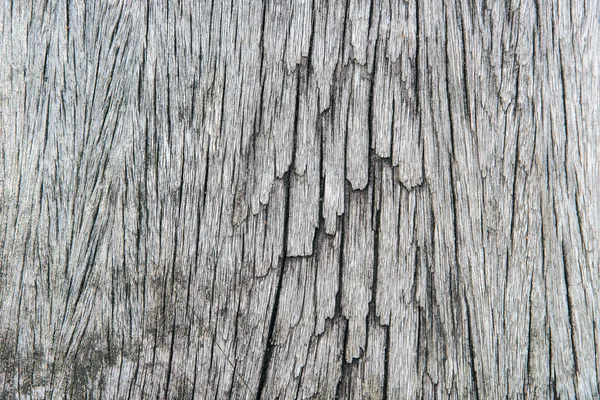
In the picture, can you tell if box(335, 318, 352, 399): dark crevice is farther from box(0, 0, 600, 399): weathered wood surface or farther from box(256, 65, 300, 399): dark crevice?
box(256, 65, 300, 399): dark crevice

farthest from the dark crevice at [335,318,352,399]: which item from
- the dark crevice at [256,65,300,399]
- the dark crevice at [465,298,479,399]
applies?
the dark crevice at [465,298,479,399]

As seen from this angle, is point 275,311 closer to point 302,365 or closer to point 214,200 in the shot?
point 302,365

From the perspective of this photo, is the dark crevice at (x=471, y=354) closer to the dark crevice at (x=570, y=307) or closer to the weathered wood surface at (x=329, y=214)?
the weathered wood surface at (x=329, y=214)

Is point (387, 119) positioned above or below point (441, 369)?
above

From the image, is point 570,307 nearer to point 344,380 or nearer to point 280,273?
point 344,380

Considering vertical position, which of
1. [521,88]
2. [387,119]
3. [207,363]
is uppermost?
[521,88]

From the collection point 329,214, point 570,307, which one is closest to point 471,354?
point 570,307

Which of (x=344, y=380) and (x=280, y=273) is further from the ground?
(x=280, y=273)

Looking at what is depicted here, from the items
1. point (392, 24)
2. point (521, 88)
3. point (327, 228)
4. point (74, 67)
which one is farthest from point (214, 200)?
point (521, 88)
